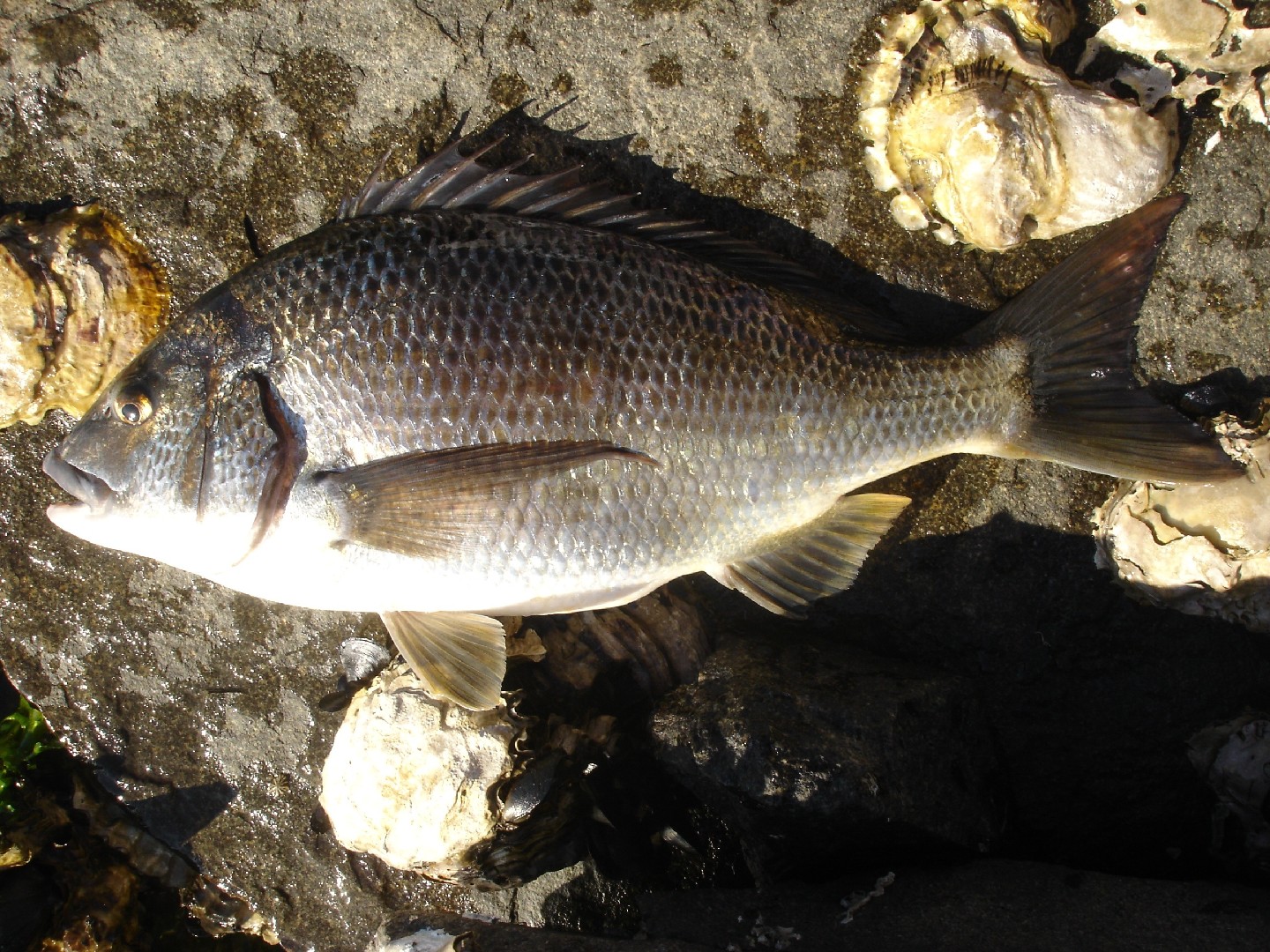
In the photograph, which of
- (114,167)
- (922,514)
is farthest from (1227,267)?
(114,167)

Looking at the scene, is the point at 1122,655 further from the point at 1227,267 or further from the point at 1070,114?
the point at 1070,114

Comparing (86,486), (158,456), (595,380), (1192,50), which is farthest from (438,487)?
(1192,50)

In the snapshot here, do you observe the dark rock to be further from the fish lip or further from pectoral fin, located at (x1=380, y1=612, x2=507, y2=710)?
the fish lip

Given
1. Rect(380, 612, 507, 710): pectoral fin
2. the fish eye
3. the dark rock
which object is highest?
the fish eye

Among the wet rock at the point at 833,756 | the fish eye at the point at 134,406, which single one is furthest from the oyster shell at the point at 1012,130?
the fish eye at the point at 134,406

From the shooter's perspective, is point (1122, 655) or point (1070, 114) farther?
point (1122, 655)

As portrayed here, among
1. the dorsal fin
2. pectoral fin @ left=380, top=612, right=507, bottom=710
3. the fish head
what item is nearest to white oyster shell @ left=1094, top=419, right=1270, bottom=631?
the dorsal fin

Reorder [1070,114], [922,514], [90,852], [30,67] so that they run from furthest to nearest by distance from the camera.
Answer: [90,852] < [922,514] < [30,67] < [1070,114]
